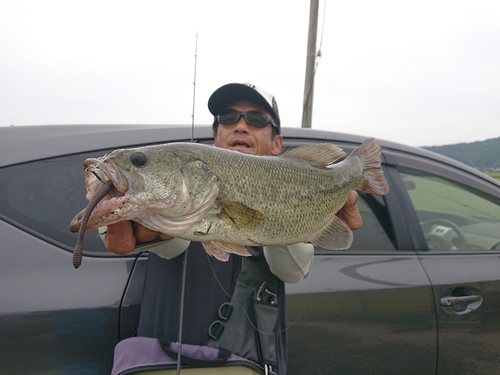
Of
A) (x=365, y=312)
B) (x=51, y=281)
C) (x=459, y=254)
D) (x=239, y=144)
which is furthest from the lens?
(x=459, y=254)

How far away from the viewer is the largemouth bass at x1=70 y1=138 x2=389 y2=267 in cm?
139

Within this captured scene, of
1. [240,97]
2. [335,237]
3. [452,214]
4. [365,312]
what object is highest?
[240,97]

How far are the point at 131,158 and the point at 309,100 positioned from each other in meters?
6.29

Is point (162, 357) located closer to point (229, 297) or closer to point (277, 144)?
point (229, 297)

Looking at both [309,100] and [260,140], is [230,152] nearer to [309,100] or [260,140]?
[260,140]

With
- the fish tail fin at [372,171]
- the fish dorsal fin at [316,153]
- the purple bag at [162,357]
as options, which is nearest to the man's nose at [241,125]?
the fish dorsal fin at [316,153]

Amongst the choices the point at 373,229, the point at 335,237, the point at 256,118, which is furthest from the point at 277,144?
the point at 373,229

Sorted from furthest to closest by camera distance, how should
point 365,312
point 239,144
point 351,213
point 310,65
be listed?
point 310,65 → point 365,312 → point 239,144 → point 351,213

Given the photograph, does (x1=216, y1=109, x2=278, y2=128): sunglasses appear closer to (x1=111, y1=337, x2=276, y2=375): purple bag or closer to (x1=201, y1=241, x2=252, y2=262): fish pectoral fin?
(x1=201, y1=241, x2=252, y2=262): fish pectoral fin

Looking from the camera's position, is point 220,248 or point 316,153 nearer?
point 220,248

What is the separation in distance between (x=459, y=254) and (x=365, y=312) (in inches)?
40.8

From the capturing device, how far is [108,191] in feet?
4.57

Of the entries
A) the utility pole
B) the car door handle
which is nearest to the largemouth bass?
the car door handle

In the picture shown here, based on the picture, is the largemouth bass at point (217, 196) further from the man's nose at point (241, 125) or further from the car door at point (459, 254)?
the car door at point (459, 254)
